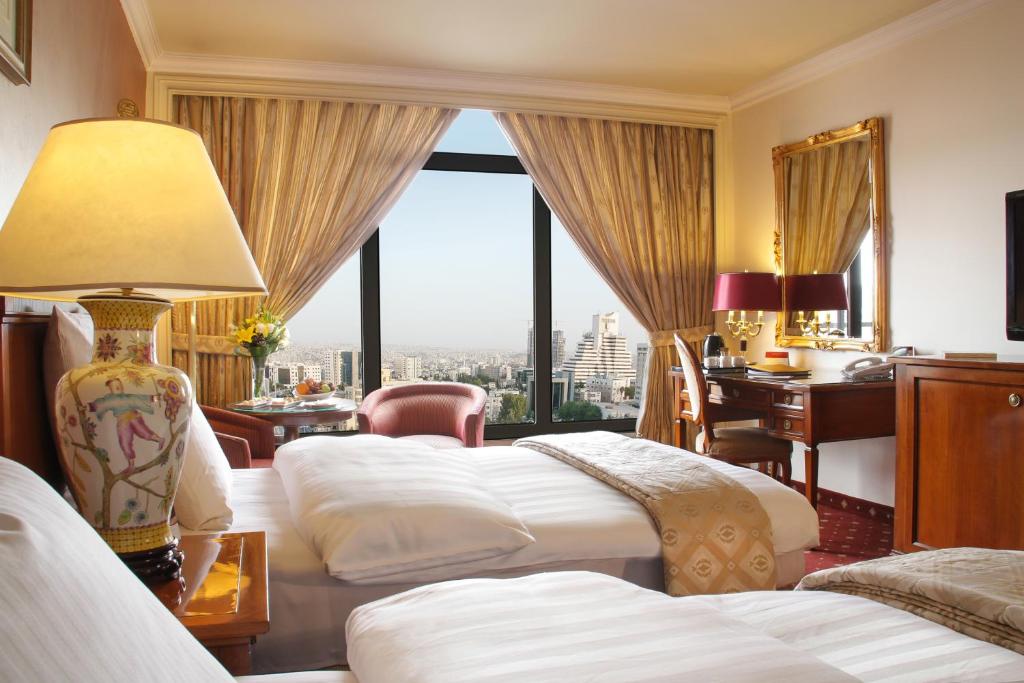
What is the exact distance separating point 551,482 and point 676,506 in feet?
1.54

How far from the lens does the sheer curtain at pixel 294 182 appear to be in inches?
185

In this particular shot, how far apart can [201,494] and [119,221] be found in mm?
867

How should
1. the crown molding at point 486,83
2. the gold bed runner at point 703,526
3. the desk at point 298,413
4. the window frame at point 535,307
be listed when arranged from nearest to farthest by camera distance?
1. the gold bed runner at point 703,526
2. the desk at point 298,413
3. the crown molding at point 486,83
4. the window frame at point 535,307

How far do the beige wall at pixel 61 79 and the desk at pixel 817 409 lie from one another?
342 centimetres

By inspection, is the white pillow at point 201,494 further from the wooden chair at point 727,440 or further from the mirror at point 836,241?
the mirror at point 836,241

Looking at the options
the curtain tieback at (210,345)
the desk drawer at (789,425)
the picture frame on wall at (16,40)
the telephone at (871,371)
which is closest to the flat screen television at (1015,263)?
the telephone at (871,371)

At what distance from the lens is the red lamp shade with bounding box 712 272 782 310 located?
4.72 m

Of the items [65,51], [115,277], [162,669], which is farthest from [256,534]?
[65,51]

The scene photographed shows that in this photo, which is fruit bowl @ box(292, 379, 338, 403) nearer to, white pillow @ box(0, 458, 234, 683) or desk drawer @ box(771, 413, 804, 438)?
desk drawer @ box(771, 413, 804, 438)

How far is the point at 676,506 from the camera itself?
2254 millimetres

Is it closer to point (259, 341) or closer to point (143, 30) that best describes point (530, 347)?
point (259, 341)

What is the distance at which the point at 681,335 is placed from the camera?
5.61 m

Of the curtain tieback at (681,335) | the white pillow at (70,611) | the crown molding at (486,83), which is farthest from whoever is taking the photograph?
the curtain tieback at (681,335)

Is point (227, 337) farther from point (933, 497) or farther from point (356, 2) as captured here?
point (933, 497)
